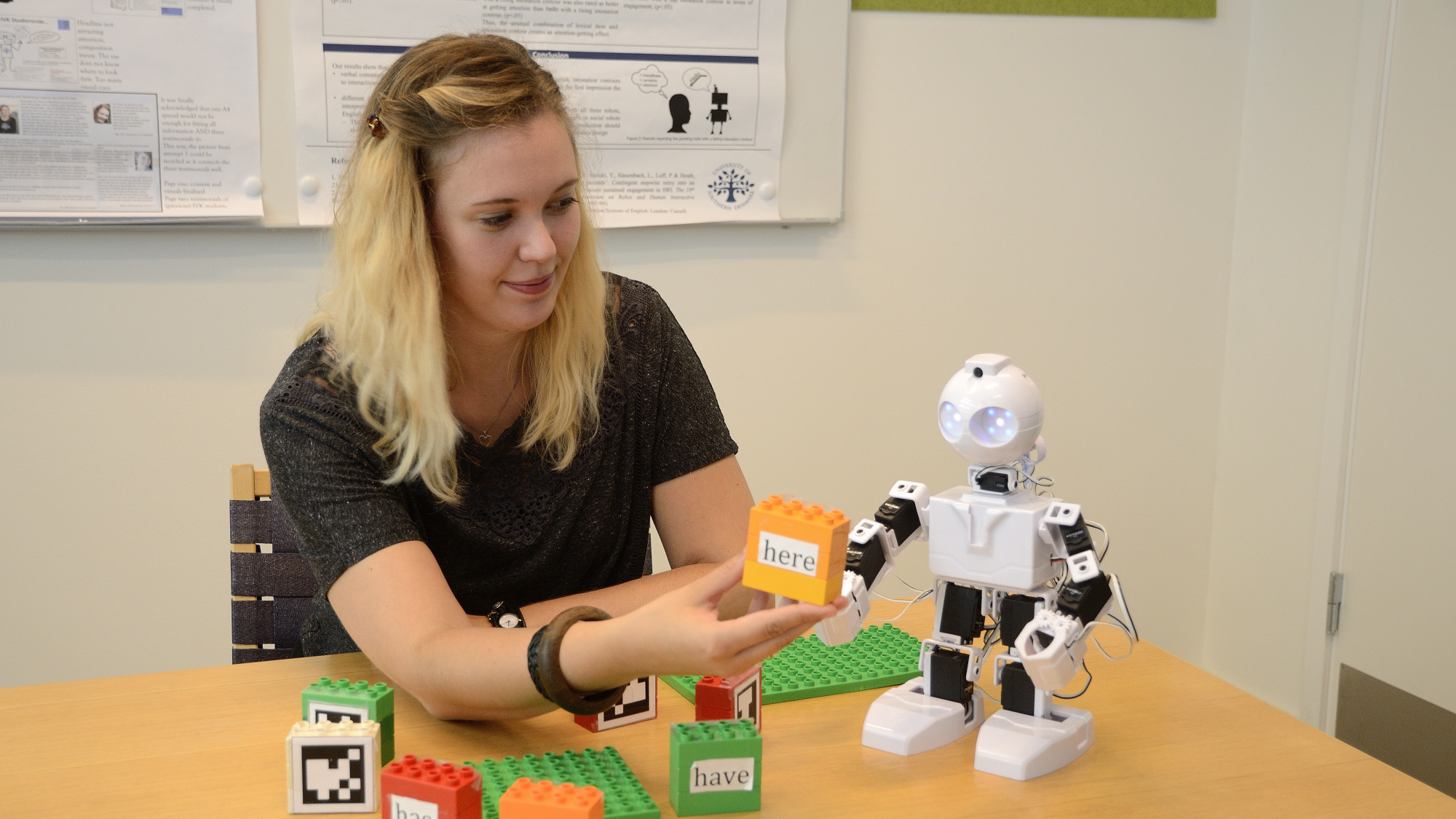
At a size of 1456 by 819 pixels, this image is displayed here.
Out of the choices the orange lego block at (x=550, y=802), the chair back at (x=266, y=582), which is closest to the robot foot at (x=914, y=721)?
the orange lego block at (x=550, y=802)

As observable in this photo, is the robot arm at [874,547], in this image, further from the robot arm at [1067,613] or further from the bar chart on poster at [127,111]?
the bar chart on poster at [127,111]

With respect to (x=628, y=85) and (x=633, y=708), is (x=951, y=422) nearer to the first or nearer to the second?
(x=633, y=708)

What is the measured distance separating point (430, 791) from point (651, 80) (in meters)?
1.70

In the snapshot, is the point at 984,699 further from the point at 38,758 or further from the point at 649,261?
the point at 649,261

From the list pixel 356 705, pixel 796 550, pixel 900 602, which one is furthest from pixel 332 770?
pixel 900 602

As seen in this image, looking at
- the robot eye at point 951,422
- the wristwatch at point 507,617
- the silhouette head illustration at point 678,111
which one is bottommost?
the wristwatch at point 507,617

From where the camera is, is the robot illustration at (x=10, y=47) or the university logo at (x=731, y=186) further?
the university logo at (x=731, y=186)

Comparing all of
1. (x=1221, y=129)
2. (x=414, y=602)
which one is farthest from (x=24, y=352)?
(x=1221, y=129)

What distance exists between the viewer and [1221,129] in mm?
2619

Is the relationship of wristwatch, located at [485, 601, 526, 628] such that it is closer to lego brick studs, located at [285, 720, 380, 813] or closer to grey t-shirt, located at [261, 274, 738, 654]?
grey t-shirt, located at [261, 274, 738, 654]

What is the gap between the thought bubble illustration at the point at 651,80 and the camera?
7.41ft

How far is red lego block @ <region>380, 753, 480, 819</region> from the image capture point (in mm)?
846

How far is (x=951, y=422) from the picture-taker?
110 centimetres

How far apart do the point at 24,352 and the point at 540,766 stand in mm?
1618
